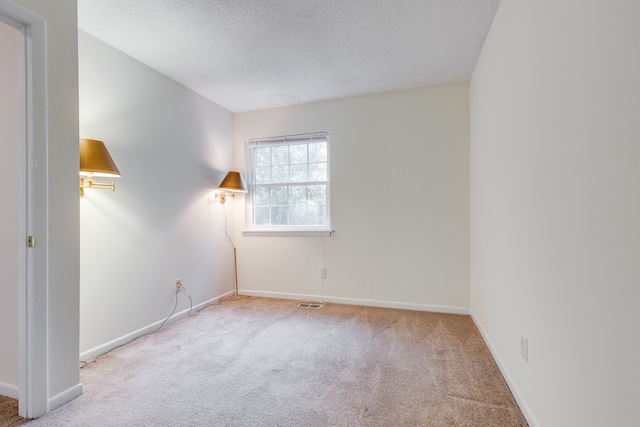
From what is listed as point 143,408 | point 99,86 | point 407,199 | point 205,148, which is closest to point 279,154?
point 205,148

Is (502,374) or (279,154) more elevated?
(279,154)

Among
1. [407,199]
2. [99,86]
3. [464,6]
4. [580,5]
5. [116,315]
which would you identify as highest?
[464,6]

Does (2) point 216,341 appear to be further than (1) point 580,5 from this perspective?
Yes

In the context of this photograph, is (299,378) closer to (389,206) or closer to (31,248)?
(31,248)

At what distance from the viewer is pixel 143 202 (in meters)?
2.63

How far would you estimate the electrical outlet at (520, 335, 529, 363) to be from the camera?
58.3 inches

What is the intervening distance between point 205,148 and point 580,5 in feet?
10.7

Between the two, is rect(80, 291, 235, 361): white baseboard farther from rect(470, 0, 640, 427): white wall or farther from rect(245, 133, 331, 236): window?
rect(470, 0, 640, 427): white wall

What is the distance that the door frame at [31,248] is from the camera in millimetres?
1525

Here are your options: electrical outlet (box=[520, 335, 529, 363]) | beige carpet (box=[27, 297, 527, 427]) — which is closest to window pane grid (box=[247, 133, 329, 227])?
beige carpet (box=[27, 297, 527, 427])

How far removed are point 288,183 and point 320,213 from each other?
568mm

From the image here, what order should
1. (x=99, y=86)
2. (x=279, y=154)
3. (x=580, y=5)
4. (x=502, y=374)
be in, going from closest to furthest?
1. (x=580, y=5)
2. (x=502, y=374)
3. (x=99, y=86)
4. (x=279, y=154)

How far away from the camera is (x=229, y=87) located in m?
3.15

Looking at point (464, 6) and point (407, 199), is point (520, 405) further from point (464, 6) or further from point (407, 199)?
point (464, 6)
